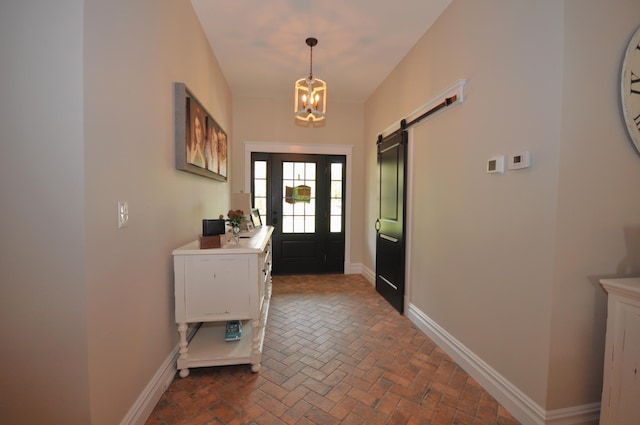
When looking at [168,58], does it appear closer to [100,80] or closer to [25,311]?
[100,80]

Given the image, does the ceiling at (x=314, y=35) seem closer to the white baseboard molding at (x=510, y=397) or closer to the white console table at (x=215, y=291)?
the white console table at (x=215, y=291)

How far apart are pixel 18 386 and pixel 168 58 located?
6.69 feet

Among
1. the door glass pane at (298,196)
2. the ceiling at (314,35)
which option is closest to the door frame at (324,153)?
the door glass pane at (298,196)

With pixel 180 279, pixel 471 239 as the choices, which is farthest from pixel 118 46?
pixel 471 239

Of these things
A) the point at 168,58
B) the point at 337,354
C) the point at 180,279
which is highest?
the point at 168,58

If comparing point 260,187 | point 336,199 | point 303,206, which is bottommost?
point 303,206

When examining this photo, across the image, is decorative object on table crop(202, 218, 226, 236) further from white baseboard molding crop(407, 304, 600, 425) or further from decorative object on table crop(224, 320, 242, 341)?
white baseboard molding crop(407, 304, 600, 425)

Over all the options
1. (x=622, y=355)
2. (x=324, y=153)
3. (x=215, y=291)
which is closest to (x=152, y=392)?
(x=215, y=291)

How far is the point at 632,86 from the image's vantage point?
5.03ft

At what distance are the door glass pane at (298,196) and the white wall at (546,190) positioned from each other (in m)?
2.98

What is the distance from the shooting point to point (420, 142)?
9.79ft

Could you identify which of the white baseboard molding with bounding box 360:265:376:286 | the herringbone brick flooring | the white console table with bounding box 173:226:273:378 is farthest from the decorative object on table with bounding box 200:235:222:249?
the white baseboard molding with bounding box 360:265:376:286

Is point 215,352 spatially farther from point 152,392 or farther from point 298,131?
point 298,131

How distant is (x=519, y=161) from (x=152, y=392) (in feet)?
8.82
